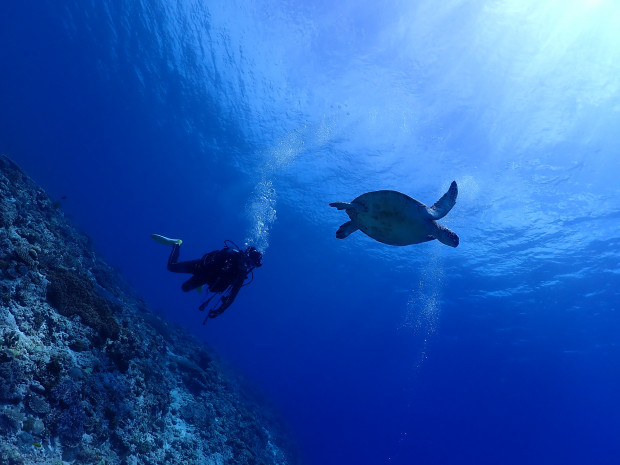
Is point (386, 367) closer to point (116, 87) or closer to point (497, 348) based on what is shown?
point (497, 348)

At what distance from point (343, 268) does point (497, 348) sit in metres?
25.4

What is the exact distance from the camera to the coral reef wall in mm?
4211

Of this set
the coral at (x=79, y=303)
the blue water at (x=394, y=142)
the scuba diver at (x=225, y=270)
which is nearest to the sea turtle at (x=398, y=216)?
the scuba diver at (x=225, y=270)

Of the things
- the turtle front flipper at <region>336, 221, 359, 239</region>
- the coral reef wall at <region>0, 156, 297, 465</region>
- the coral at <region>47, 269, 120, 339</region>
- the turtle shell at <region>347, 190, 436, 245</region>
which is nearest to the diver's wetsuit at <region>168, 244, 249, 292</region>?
the coral at <region>47, 269, 120, 339</region>

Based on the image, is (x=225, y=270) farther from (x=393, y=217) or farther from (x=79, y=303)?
(x=393, y=217)

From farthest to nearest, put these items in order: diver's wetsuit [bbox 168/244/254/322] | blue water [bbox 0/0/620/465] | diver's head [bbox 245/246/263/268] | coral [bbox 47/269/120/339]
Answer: blue water [bbox 0/0/620/465] < diver's head [bbox 245/246/263/268] < diver's wetsuit [bbox 168/244/254/322] < coral [bbox 47/269/120/339]

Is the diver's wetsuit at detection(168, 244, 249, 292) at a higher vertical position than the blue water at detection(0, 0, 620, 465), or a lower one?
lower

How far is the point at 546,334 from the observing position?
37.9 m

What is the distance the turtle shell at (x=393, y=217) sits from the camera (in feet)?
20.2

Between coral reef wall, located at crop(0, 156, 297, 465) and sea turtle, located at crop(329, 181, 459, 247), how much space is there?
5384 mm

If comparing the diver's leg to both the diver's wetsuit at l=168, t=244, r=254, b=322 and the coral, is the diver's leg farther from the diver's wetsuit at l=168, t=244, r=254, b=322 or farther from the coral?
the coral

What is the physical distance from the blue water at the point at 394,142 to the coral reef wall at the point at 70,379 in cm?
1730

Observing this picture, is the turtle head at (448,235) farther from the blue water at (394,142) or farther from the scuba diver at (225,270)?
the blue water at (394,142)

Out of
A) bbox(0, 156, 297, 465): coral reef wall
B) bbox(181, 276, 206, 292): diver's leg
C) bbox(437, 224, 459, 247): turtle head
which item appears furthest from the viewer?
bbox(181, 276, 206, 292): diver's leg
